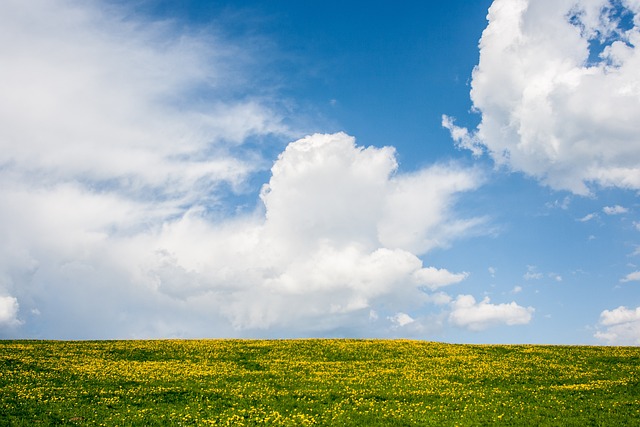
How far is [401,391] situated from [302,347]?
21364mm

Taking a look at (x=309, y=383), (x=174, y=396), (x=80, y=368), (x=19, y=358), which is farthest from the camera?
(x=19, y=358)

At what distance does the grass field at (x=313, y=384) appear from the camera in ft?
104

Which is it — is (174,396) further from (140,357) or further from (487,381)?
(487,381)

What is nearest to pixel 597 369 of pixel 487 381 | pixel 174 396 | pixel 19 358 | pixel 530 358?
pixel 530 358

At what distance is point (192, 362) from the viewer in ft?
163

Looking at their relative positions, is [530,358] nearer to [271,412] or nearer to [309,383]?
[309,383]

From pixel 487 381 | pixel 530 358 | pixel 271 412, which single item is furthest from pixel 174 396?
pixel 530 358

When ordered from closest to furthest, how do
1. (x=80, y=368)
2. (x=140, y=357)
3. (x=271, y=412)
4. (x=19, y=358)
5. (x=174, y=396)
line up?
(x=271, y=412)
(x=174, y=396)
(x=80, y=368)
(x=19, y=358)
(x=140, y=357)

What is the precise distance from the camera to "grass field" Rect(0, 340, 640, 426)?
31.8 metres

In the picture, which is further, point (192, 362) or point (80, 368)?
point (192, 362)

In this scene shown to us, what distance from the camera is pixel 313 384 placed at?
40500 mm

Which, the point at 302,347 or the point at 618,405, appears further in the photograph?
the point at 302,347

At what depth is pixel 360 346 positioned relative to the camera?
58.7 meters

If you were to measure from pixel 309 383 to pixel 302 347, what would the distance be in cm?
1722
